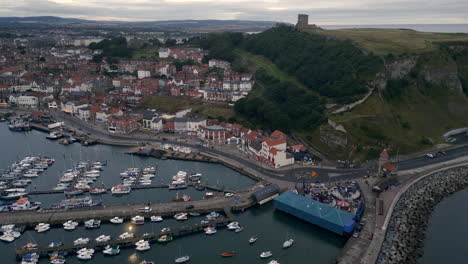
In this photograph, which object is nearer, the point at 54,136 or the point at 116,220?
the point at 116,220

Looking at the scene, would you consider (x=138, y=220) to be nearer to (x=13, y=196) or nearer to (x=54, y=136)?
(x=13, y=196)

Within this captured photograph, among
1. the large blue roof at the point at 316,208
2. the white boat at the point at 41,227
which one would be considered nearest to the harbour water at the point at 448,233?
the large blue roof at the point at 316,208

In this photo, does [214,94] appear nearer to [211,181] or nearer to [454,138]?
[211,181]

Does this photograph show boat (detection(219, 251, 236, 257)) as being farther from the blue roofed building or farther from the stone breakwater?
the stone breakwater

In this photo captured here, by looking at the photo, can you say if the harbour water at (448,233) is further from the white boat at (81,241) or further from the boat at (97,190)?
the boat at (97,190)

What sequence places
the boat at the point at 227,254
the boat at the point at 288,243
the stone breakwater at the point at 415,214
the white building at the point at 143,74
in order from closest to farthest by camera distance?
the stone breakwater at the point at 415,214 → the boat at the point at 227,254 → the boat at the point at 288,243 → the white building at the point at 143,74

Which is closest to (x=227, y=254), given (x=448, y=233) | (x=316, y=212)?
(x=316, y=212)
